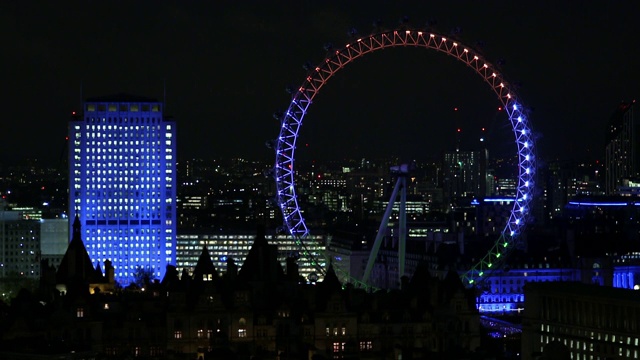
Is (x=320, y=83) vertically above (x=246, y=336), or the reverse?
(x=320, y=83)

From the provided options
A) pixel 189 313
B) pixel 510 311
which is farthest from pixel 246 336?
pixel 510 311

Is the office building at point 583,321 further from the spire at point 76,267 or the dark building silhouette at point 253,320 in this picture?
the spire at point 76,267

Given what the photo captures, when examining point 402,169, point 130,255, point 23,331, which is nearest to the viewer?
point 23,331

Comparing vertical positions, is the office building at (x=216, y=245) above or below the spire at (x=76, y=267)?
above

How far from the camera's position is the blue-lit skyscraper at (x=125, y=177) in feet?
530

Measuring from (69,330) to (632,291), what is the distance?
25347 mm

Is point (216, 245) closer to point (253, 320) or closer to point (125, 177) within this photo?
point (125, 177)

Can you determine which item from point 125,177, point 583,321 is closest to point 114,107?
point 125,177

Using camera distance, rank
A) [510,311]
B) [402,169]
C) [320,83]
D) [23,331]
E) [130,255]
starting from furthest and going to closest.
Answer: [130,255]
[510,311]
[402,169]
[320,83]
[23,331]

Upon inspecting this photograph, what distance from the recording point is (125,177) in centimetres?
16438

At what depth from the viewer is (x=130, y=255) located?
526ft

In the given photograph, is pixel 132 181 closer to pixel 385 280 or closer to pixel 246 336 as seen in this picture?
pixel 385 280

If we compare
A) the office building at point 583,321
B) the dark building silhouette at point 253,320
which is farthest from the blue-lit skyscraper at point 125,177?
the dark building silhouette at point 253,320

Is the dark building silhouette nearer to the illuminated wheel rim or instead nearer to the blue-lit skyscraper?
the illuminated wheel rim
